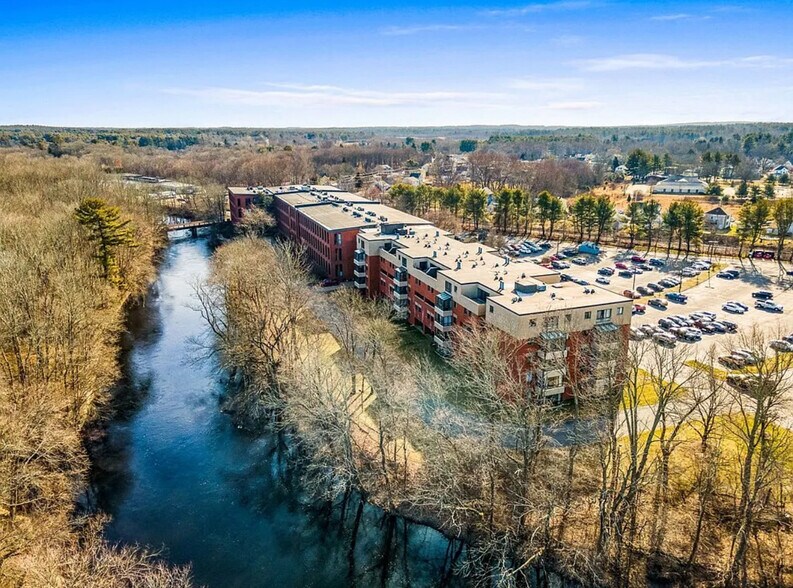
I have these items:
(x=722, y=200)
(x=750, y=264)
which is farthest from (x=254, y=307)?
(x=722, y=200)

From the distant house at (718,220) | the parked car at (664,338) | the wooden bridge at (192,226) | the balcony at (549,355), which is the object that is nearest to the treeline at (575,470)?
the balcony at (549,355)

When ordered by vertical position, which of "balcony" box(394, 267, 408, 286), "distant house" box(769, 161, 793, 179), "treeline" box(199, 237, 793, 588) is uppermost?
"distant house" box(769, 161, 793, 179)

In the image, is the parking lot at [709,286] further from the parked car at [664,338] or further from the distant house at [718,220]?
the distant house at [718,220]

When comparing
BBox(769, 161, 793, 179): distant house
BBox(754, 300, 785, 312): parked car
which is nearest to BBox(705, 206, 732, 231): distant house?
BBox(754, 300, 785, 312): parked car

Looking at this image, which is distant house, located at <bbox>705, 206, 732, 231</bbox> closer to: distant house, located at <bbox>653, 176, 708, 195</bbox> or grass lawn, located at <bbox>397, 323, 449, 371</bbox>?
distant house, located at <bbox>653, 176, 708, 195</bbox>

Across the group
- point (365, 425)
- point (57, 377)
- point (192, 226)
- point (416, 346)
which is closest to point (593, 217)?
point (416, 346)
